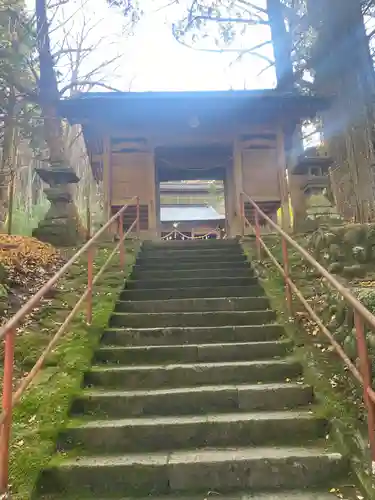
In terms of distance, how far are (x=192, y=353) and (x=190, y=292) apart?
1.57 meters

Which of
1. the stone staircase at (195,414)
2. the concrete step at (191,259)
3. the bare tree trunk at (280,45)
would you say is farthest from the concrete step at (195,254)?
the bare tree trunk at (280,45)

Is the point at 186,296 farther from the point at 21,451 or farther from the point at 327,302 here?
the point at 21,451

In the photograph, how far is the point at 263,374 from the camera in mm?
3906

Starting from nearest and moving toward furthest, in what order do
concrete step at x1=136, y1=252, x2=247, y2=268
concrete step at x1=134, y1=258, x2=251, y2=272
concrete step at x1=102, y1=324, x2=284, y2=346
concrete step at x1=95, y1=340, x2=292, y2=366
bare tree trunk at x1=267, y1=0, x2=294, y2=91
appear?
1. concrete step at x1=95, y1=340, x2=292, y2=366
2. concrete step at x1=102, y1=324, x2=284, y2=346
3. concrete step at x1=134, y1=258, x2=251, y2=272
4. concrete step at x1=136, y1=252, x2=247, y2=268
5. bare tree trunk at x1=267, y1=0, x2=294, y2=91

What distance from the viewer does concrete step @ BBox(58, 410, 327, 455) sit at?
3.17m

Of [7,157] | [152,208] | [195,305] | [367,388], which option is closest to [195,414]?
[367,388]

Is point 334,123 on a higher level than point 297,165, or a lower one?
higher

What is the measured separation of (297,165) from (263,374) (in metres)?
6.30

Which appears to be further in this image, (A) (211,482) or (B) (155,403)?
(B) (155,403)

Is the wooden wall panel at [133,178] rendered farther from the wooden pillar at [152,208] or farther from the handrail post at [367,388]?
the handrail post at [367,388]

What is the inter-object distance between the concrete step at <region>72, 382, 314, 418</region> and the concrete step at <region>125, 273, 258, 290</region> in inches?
99.7

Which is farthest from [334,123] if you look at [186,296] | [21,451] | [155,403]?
[21,451]

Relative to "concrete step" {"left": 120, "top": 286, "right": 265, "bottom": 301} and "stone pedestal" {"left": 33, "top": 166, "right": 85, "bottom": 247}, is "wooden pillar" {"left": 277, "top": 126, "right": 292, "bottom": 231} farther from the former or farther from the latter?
"concrete step" {"left": 120, "top": 286, "right": 265, "bottom": 301}

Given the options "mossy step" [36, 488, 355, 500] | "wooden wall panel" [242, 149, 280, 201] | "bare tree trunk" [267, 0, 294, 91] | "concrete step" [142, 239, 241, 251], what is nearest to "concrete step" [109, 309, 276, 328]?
"mossy step" [36, 488, 355, 500]
